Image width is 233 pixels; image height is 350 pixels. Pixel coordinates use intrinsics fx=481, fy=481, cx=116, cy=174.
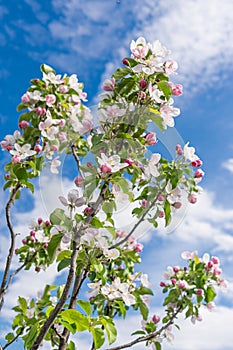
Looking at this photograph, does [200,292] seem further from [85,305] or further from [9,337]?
[85,305]

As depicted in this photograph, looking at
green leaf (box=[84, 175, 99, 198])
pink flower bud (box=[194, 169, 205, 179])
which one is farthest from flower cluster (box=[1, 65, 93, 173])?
green leaf (box=[84, 175, 99, 198])

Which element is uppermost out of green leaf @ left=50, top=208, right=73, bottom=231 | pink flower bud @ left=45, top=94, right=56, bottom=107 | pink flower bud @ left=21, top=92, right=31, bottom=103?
pink flower bud @ left=21, top=92, right=31, bottom=103

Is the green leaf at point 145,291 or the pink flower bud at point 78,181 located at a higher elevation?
the green leaf at point 145,291

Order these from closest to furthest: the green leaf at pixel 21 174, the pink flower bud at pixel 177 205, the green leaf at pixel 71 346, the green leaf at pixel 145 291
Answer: the pink flower bud at pixel 177 205 → the green leaf at pixel 71 346 → the green leaf at pixel 21 174 → the green leaf at pixel 145 291

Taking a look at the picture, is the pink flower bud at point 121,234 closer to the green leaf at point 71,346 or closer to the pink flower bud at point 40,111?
the green leaf at point 71,346

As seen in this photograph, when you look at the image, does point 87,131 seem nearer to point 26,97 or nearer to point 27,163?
point 27,163

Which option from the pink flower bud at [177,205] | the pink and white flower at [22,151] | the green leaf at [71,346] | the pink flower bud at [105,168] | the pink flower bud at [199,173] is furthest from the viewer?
the pink and white flower at [22,151]

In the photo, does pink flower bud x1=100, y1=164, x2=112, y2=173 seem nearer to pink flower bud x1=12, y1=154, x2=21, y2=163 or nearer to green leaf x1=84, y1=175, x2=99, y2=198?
green leaf x1=84, y1=175, x2=99, y2=198

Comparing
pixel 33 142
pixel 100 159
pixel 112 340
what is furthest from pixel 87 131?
pixel 33 142

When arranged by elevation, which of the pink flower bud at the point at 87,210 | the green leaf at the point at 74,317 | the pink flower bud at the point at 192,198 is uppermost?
the pink flower bud at the point at 192,198

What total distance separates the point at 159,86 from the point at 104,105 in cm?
21

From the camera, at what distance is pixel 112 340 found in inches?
74.1

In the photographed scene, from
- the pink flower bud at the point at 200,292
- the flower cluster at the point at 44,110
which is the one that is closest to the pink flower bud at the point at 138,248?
the pink flower bud at the point at 200,292

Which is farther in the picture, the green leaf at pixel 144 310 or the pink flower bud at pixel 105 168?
the green leaf at pixel 144 310
